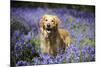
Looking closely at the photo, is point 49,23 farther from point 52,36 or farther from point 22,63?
point 22,63

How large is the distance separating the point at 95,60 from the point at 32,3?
106cm

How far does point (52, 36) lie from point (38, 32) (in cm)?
18

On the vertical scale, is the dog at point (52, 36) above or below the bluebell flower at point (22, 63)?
above

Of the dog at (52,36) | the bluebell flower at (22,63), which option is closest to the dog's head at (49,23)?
the dog at (52,36)

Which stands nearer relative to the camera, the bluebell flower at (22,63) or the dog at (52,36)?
the bluebell flower at (22,63)

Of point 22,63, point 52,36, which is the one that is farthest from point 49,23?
point 22,63

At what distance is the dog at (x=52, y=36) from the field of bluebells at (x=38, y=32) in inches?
1.8

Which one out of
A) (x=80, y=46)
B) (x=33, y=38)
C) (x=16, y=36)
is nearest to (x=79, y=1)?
(x=80, y=46)

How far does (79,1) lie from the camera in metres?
2.20

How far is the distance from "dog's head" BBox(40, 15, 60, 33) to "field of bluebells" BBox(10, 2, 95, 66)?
0.16 ft

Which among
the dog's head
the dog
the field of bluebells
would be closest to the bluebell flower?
the field of bluebells

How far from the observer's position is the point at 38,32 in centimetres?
207

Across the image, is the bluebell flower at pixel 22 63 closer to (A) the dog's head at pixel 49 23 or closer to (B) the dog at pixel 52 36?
(B) the dog at pixel 52 36

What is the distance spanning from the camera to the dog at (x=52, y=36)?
6.84ft
